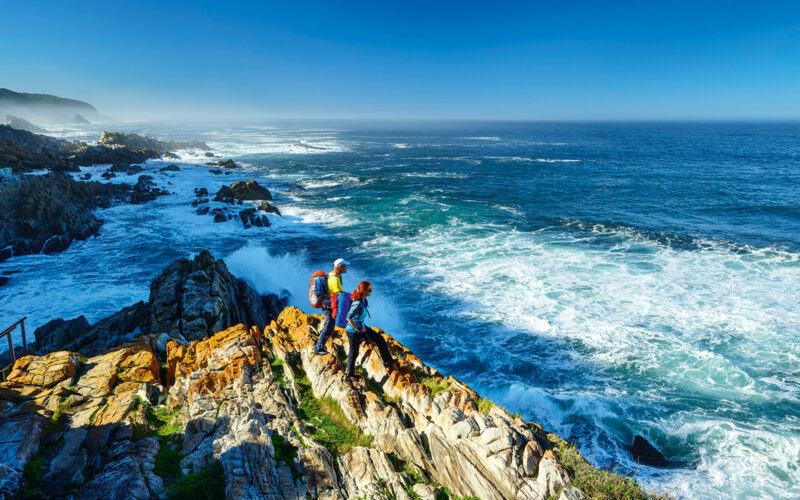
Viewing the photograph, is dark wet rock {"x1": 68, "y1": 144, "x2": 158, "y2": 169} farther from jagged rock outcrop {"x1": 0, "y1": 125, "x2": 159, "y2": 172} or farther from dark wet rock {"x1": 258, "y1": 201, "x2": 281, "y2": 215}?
dark wet rock {"x1": 258, "y1": 201, "x2": 281, "y2": 215}

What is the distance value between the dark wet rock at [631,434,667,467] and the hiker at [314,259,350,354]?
8.40m

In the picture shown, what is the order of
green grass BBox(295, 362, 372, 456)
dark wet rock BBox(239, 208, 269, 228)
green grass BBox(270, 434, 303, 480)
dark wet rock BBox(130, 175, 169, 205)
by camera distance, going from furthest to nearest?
dark wet rock BBox(130, 175, 169, 205)
dark wet rock BBox(239, 208, 269, 228)
green grass BBox(295, 362, 372, 456)
green grass BBox(270, 434, 303, 480)

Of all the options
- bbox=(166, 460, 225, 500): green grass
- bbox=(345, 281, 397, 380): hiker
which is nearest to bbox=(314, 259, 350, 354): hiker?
bbox=(345, 281, 397, 380): hiker

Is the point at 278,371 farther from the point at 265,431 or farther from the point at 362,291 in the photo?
the point at 362,291

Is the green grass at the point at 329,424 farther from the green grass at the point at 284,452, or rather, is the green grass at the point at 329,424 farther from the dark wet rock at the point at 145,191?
the dark wet rock at the point at 145,191

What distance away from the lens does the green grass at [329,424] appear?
6.45 metres

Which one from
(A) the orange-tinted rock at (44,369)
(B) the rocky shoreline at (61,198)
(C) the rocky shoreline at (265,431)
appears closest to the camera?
(C) the rocky shoreline at (265,431)

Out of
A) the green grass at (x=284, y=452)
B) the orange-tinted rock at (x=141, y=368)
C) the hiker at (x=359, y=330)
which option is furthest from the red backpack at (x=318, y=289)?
the orange-tinted rock at (x=141, y=368)

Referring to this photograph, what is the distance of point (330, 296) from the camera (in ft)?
25.8

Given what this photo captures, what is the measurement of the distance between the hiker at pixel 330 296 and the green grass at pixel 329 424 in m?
1.02

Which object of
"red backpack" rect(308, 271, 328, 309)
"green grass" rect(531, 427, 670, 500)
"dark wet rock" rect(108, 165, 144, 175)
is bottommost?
"green grass" rect(531, 427, 670, 500)

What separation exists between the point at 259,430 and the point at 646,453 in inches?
382

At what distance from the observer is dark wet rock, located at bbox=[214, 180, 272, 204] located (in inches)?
1519

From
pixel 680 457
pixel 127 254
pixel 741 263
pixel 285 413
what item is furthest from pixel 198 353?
pixel 741 263
